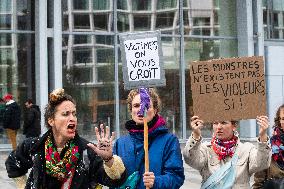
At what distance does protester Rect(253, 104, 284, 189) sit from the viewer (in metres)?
4.86

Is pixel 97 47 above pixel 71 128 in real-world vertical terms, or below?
above

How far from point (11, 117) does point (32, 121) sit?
0.86m

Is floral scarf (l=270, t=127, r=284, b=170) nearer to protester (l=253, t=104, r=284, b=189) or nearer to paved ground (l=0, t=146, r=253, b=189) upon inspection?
protester (l=253, t=104, r=284, b=189)

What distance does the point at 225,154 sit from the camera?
4.66m

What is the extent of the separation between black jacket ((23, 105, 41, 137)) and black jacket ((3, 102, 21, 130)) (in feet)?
Result: 1.62

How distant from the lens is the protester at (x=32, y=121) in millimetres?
14508

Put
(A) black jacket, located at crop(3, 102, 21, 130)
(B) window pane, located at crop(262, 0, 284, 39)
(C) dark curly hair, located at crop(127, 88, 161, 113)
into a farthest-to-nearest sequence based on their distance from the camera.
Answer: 1. (B) window pane, located at crop(262, 0, 284, 39)
2. (A) black jacket, located at crop(3, 102, 21, 130)
3. (C) dark curly hair, located at crop(127, 88, 161, 113)

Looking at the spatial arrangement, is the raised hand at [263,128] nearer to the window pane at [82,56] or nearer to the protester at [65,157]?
the protester at [65,157]

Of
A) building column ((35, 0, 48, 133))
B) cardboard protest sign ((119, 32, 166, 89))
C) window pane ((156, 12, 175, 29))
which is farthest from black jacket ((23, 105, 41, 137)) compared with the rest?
cardboard protest sign ((119, 32, 166, 89))

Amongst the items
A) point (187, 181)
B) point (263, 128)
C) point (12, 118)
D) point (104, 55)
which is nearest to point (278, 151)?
point (263, 128)

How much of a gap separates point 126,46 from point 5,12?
12.4 meters

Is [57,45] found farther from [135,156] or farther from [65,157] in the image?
[65,157]

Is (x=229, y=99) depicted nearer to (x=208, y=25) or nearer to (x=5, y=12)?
(x=5, y=12)

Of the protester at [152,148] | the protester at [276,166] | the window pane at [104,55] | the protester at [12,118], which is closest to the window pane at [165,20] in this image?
the window pane at [104,55]
